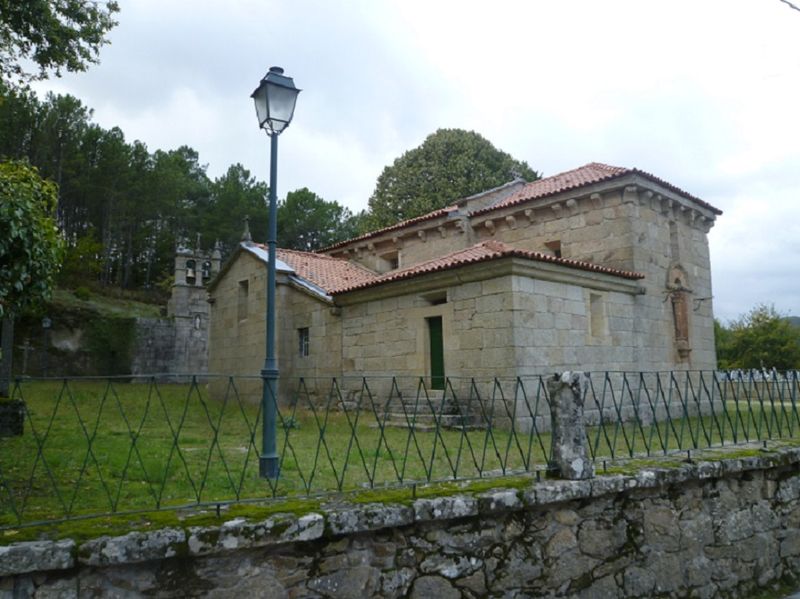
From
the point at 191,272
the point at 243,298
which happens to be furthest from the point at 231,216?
the point at 243,298

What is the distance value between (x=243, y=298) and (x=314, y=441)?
34.7 ft

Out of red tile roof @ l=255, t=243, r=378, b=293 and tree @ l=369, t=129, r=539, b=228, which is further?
tree @ l=369, t=129, r=539, b=228

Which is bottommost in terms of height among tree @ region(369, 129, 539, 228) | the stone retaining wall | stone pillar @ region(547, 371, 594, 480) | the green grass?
the stone retaining wall

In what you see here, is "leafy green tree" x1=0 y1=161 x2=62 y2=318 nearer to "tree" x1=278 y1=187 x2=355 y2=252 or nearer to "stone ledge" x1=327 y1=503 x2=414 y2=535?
"stone ledge" x1=327 y1=503 x2=414 y2=535

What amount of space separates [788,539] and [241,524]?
216 inches

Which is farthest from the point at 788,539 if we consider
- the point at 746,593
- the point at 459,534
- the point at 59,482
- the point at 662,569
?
the point at 59,482

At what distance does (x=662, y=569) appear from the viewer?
464cm

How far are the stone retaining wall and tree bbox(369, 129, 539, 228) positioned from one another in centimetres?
2606

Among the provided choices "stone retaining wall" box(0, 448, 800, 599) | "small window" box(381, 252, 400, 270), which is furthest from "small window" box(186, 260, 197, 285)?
"stone retaining wall" box(0, 448, 800, 599)

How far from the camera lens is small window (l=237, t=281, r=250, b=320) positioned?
18250 mm

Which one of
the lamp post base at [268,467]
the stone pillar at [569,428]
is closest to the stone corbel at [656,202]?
the stone pillar at [569,428]

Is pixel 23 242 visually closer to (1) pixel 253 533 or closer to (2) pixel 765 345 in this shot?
(1) pixel 253 533

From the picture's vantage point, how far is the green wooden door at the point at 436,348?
12.9 meters

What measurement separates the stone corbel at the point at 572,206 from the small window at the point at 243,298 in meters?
9.76
